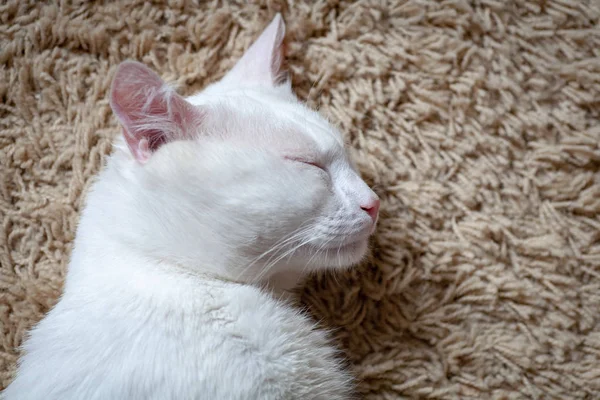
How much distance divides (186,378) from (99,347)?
15cm

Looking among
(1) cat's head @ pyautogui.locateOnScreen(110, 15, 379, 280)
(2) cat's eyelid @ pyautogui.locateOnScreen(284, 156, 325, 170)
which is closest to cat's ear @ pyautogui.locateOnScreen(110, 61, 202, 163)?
(1) cat's head @ pyautogui.locateOnScreen(110, 15, 379, 280)

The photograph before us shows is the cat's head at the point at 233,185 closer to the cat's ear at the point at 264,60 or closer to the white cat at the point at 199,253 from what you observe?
the white cat at the point at 199,253

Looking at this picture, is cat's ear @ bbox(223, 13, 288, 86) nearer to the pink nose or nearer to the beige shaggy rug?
the beige shaggy rug

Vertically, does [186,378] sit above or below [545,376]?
above

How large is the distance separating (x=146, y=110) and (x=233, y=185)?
0.18 m

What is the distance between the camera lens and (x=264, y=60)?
103cm

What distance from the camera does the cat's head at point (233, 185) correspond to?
0.81 metres

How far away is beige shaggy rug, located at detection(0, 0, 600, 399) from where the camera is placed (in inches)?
40.9

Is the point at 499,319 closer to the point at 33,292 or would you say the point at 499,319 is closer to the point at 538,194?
the point at 538,194

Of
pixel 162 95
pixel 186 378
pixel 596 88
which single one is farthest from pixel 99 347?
pixel 596 88

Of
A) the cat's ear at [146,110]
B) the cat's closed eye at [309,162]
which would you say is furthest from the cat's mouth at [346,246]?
the cat's ear at [146,110]

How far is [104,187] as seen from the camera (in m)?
0.91

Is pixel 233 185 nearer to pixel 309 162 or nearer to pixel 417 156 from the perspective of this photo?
pixel 309 162

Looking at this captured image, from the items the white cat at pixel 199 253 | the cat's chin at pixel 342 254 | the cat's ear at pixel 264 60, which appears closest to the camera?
the white cat at pixel 199 253
